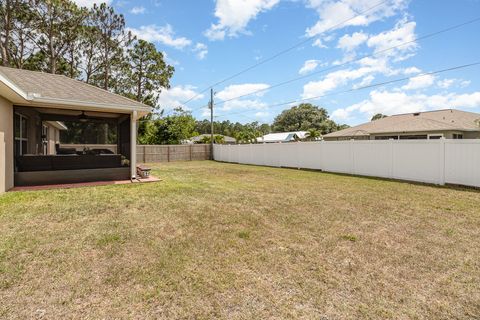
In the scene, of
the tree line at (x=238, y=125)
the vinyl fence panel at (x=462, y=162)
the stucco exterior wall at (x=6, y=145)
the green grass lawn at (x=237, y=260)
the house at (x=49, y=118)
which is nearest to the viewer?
the green grass lawn at (x=237, y=260)

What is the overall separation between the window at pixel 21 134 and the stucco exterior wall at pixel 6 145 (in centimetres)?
112

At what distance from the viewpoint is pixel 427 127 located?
56.1ft

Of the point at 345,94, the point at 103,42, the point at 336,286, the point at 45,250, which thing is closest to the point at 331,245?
the point at 336,286

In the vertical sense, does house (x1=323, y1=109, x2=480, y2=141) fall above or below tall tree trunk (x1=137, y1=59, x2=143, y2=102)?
below

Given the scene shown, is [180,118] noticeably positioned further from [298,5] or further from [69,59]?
[298,5]

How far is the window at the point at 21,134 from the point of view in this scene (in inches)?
333

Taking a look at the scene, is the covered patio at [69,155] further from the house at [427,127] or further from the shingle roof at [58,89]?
the house at [427,127]

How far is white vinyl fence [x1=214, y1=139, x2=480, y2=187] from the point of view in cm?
813

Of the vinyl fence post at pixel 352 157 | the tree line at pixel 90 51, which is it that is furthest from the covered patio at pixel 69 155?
the tree line at pixel 90 51

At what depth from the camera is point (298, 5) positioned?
40.0 ft

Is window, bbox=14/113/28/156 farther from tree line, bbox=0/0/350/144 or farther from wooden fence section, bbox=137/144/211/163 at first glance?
tree line, bbox=0/0/350/144

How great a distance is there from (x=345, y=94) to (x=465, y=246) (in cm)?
1594

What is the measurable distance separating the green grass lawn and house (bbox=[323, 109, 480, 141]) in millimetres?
13468

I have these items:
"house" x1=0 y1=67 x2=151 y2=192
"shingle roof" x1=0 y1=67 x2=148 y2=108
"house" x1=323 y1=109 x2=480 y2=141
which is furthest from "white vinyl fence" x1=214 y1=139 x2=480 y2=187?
"shingle roof" x1=0 y1=67 x2=148 y2=108
